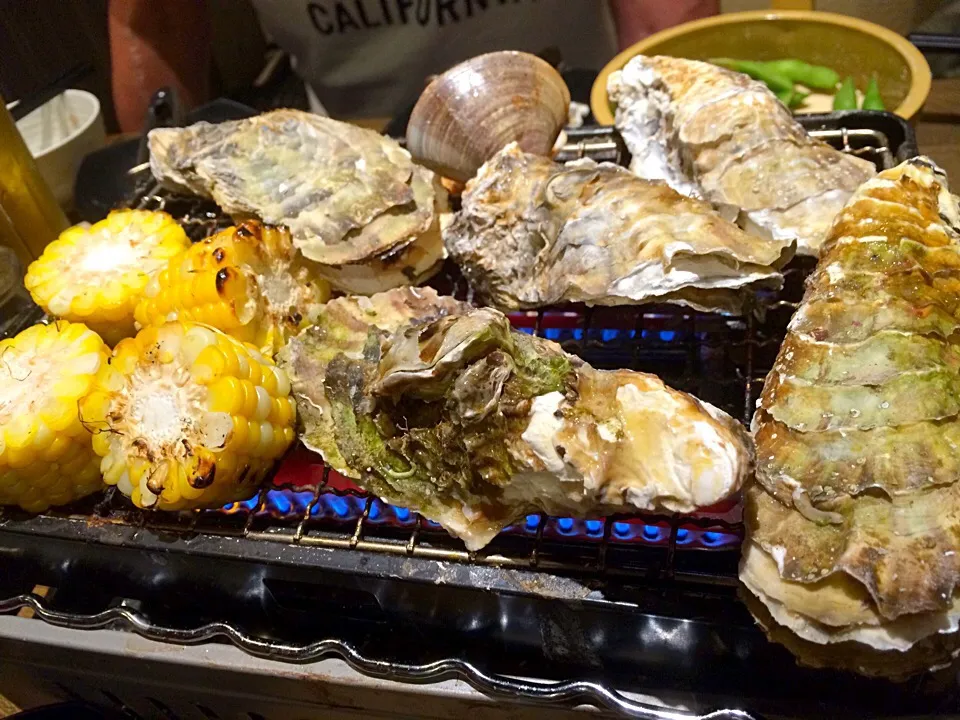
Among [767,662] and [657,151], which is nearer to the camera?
[767,662]

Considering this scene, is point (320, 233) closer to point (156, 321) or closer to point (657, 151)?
point (156, 321)

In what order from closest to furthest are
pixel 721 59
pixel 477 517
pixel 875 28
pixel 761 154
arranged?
pixel 477 517
pixel 761 154
pixel 875 28
pixel 721 59

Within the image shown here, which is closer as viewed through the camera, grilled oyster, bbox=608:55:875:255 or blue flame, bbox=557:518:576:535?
blue flame, bbox=557:518:576:535

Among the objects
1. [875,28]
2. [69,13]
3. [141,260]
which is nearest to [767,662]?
[141,260]

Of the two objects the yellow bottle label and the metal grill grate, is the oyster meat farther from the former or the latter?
the yellow bottle label

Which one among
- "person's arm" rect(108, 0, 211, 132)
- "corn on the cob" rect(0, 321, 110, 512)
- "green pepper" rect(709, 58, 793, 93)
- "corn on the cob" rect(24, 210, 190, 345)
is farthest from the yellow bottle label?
"green pepper" rect(709, 58, 793, 93)

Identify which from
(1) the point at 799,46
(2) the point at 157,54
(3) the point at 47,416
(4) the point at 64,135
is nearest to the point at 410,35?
(2) the point at 157,54
